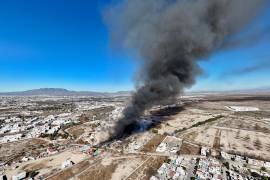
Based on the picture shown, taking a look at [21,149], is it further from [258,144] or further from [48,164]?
[258,144]

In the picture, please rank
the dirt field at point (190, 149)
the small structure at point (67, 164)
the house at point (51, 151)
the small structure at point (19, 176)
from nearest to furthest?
the small structure at point (19, 176), the small structure at point (67, 164), the dirt field at point (190, 149), the house at point (51, 151)

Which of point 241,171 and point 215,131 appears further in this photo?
point 215,131

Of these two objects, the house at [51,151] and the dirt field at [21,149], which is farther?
the house at [51,151]

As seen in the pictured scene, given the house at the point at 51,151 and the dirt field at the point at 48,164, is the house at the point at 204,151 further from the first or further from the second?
the house at the point at 51,151

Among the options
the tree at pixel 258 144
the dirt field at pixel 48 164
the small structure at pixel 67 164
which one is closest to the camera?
the dirt field at pixel 48 164

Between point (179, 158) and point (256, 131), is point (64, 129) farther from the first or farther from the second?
point (256, 131)

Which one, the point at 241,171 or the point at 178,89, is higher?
the point at 178,89

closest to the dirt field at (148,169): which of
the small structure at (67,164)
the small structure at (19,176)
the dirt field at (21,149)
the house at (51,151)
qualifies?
the small structure at (67,164)

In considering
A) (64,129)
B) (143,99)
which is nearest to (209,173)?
(143,99)

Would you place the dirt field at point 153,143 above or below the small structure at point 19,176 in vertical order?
above

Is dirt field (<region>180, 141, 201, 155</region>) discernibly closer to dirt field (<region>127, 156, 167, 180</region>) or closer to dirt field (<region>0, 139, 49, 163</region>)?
dirt field (<region>127, 156, 167, 180</region>)

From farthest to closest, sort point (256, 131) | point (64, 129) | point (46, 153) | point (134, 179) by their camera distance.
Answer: point (64, 129) → point (256, 131) → point (46, 153) → point (134, 179)
